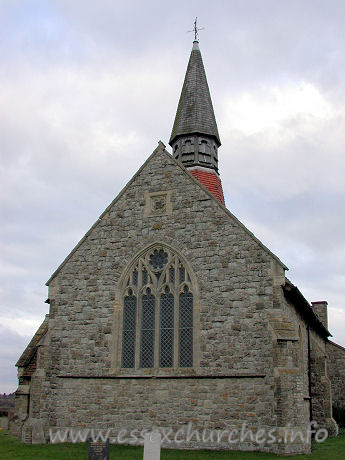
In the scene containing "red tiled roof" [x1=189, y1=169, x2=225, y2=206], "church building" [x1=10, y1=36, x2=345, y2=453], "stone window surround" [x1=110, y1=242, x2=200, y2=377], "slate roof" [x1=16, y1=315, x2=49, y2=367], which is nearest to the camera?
"church building" [x1=10, y1=36, x2=345, y2=453]

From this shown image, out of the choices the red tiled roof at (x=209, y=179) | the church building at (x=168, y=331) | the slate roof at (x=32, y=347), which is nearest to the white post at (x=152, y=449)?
the church building at (x=168, y=331)

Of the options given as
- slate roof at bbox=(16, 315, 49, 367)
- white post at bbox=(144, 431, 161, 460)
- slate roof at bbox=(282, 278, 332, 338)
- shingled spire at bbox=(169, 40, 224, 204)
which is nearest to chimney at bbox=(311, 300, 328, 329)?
slate roof at bbox=(282, 278, 332, 338)

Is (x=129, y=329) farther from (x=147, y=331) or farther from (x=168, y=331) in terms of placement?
(x=168, y=331)

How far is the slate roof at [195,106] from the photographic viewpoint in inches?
1048

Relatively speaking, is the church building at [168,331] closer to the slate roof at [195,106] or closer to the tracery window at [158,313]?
the tracery window at [158,313]

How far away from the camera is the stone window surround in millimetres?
16703

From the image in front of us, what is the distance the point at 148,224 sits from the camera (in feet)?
61.3

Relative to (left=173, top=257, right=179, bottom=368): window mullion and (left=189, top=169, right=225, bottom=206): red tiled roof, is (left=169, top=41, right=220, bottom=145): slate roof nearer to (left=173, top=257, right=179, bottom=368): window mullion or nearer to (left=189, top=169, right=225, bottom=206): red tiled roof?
(left=189, top=169, right=225, bottom=206): red tiled roof

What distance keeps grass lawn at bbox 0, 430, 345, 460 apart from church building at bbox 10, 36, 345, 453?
48 cm

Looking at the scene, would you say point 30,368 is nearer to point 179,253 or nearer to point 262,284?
point 179,253

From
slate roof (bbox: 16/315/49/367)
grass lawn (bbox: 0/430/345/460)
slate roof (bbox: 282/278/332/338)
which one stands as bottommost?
grass lawn (bbox: 0/430/345/460)

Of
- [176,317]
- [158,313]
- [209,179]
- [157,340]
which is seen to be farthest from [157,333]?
[209,179]

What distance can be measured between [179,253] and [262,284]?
120 inches

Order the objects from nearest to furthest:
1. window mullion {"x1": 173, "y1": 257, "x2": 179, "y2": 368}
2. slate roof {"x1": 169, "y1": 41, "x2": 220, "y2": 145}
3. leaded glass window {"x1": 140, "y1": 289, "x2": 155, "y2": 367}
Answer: window mullion {"x1": 173, "y1": 257, "x2": 179, "y2": 368}
leaded glass window {"x1": 140, "y1": 289, "x2": 155, "y2": 367}
slate roof {"x1": 169, "y1": 41, "x2": 220, "y2": 145}
